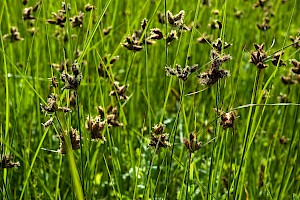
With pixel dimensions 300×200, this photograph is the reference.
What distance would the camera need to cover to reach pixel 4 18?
265 cm

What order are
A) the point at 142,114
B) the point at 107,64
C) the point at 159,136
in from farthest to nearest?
the point at 142,114, the point at 107,64, the point at 159,136

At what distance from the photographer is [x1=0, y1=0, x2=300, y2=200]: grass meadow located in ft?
3.94

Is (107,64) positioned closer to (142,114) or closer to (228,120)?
(228,120)

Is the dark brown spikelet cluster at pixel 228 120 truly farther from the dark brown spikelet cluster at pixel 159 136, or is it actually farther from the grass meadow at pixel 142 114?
the dark brown spikelet cluster at pixel 159 136

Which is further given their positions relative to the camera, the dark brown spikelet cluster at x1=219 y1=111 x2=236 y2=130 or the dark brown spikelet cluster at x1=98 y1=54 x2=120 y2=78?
the dark brown spikelet cluster at x1=98 y1=54 x2=120 y2=78

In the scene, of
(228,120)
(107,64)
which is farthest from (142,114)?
(228,120)

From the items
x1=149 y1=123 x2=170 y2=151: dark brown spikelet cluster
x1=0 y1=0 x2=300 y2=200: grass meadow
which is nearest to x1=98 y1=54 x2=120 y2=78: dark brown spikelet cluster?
x1=0 y1=0 x2=300 y2=200: grass meadow

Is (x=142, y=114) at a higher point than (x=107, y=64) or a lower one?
lower

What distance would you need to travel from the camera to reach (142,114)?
7.65ft

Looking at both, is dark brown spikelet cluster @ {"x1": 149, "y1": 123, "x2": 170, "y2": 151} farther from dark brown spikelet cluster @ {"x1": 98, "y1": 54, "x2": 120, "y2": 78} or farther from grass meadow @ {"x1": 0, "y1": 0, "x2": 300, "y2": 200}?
dark brown spikelet cluster @ {"x1": 98, "y1": 54, "x2": 120, "y2": 78}

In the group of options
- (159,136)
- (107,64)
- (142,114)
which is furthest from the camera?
(142,114)

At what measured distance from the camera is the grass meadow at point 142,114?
1.20m

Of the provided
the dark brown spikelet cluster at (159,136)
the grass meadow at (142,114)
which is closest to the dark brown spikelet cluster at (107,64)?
the grass meadow at (142,114)

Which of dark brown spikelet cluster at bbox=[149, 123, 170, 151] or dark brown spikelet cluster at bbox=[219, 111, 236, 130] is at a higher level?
dark brown spikelet cluster at bbox=[219, 111, 236, 130]
